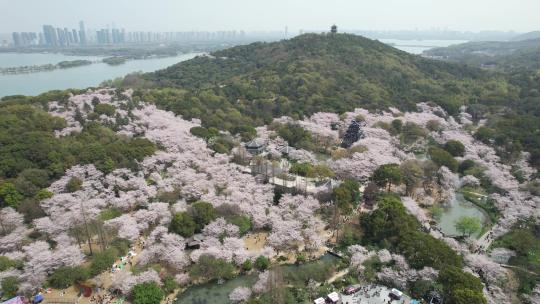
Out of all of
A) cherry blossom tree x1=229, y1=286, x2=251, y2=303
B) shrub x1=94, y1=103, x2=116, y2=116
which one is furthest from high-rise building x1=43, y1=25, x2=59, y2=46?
cherry blossom tree x1=229, y1=286, x2=251, y2=303

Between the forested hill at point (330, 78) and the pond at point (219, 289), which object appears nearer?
the pond at point (219, 289)

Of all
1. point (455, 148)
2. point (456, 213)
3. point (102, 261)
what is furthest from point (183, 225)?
point (455, 148)

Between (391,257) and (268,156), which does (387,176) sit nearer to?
(391,257)

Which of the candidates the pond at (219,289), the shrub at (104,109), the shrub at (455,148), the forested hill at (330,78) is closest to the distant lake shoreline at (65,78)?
the forested hill at (330,78)

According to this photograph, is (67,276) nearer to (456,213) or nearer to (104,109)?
(104,109)

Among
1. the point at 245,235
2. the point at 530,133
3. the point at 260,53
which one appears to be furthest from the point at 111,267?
the point at 260,53

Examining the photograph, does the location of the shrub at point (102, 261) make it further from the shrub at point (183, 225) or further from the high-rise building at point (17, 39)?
the high-rise building at point (17, 39)

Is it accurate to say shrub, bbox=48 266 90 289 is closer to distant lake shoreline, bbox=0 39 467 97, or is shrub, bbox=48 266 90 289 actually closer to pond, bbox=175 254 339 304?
pond, bbox=175 254 339 304
